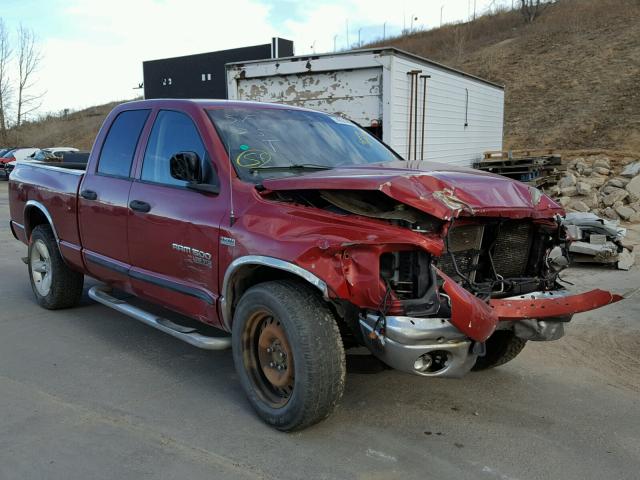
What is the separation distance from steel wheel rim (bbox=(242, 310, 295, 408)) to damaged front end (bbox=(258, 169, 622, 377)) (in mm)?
465

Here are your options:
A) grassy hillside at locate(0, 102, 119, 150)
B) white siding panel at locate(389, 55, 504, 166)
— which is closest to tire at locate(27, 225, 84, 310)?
white siding panel at locate(389, 55, 504, 166)

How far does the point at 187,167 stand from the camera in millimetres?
3885

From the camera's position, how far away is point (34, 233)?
6.13m

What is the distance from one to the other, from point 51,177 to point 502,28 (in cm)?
4861

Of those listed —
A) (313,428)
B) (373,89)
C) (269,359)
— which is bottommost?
(313,428)

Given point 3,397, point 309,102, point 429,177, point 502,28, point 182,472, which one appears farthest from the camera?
point 502,28

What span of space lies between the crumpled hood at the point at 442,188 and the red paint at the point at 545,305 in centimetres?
51

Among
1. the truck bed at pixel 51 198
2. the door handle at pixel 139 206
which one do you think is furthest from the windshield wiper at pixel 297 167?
the truck bed at pixel 51 198

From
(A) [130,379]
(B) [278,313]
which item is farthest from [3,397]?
(B) [278,313]

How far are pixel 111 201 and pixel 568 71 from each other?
32.1m

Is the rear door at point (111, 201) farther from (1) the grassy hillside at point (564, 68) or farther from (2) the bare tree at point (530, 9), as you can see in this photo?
(2) the bare tree at point (530, 9)

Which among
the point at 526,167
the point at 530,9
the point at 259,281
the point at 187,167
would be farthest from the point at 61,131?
the point at 259,281

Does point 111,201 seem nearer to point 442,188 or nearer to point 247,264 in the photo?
point 247,264

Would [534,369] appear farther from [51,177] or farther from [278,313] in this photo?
[51,177]
